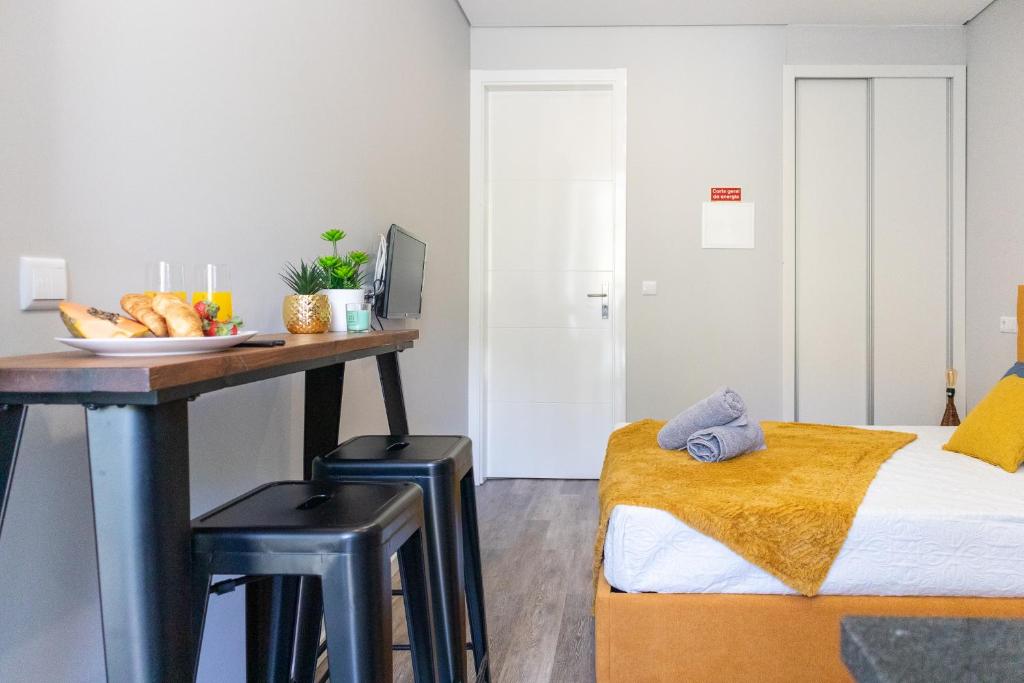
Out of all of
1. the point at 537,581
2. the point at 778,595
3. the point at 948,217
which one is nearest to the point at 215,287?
the point at 778,595

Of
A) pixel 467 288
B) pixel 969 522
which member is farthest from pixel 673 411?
pixel 969 522

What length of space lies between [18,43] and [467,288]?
3548 millimetres

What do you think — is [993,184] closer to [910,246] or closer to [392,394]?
[910,246]

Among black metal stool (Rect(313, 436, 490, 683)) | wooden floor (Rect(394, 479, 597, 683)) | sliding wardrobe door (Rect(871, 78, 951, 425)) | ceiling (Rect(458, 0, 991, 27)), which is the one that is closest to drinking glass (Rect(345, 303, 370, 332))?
black metal stool (Rect(313, 436, 490, 683))

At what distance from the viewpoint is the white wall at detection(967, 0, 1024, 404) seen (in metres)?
3.95

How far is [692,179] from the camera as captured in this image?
184 inches

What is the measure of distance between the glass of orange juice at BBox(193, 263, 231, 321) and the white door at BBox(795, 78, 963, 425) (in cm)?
376

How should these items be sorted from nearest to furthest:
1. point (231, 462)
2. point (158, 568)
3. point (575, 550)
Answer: point (158, 568), point (231, 462), point (575, 550)

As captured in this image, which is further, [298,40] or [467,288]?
[467,288]

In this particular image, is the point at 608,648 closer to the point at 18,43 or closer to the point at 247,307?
the point at 247,307

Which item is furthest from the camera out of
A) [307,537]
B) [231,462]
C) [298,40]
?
[298,40]

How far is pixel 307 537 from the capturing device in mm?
1138

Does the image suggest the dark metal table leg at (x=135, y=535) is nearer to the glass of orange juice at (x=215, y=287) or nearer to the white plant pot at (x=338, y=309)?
the glass of orange juice at (x=215, y=287)

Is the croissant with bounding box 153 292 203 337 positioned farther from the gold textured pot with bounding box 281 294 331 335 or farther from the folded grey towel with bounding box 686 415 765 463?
the folded grey towel with bounding box 686 415 765 463
